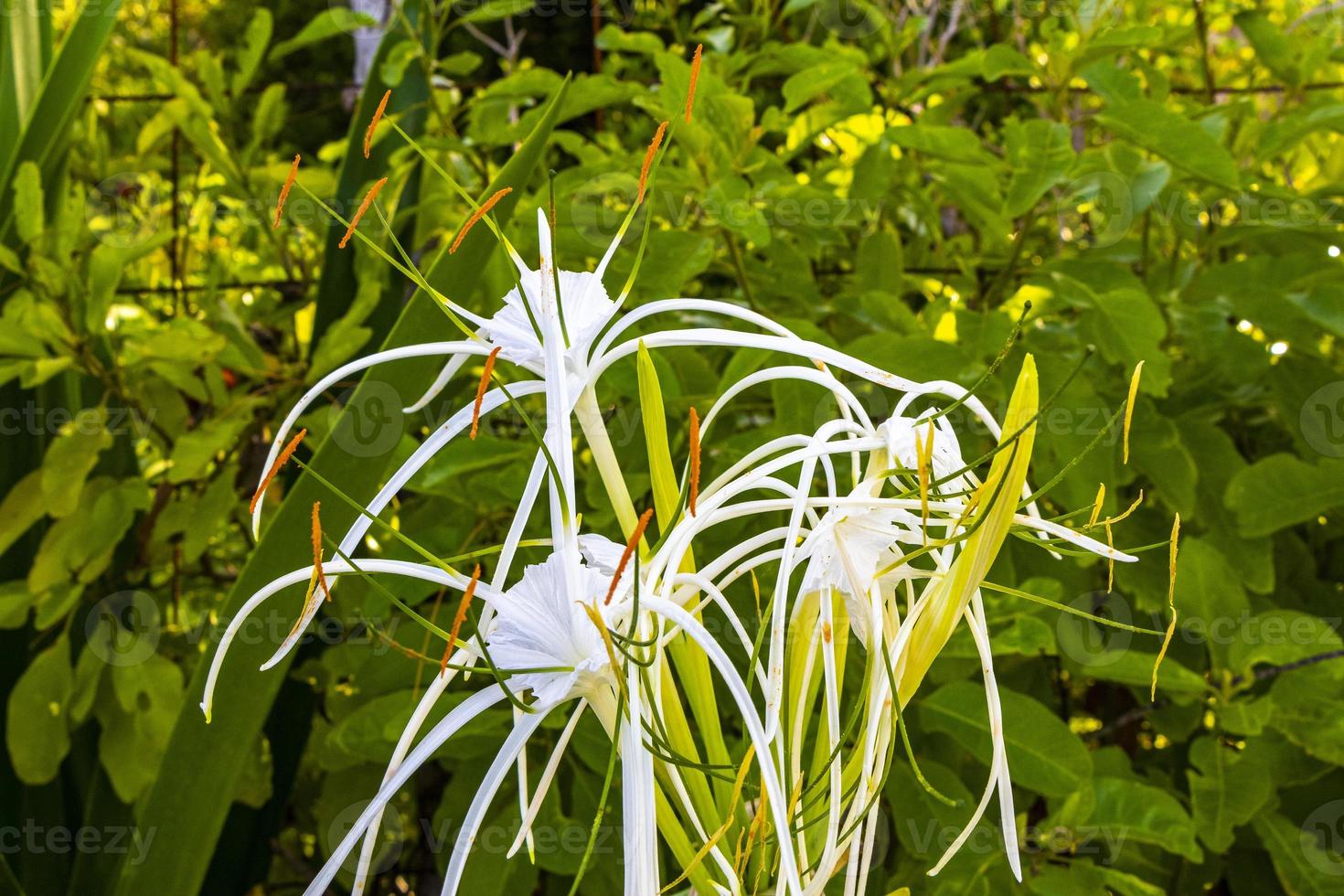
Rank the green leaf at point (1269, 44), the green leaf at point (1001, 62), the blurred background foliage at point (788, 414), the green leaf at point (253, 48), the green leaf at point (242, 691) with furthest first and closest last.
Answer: the green leaf at point (253, 48) → the green leaf at point (1269, 44) → the green leaf at point (1001, 62) → the blurred background foliage at point (788, 414) → the green leaf at point (242, 691)

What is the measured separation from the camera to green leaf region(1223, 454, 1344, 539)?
2.25ft

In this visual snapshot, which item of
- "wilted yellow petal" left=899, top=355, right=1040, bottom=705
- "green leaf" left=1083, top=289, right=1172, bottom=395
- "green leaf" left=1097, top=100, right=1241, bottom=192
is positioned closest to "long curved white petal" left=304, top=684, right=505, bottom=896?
"wilted yellow petal" left=899, top=355, right=1040, bottom=705

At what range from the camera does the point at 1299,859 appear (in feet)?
2.12

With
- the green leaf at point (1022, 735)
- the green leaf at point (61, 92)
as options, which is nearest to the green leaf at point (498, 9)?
the green leaf at point (61, 92)

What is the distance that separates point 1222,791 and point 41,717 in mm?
779

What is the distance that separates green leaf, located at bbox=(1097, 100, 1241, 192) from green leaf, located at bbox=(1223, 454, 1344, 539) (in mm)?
178

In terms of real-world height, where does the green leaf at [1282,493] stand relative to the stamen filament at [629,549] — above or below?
below

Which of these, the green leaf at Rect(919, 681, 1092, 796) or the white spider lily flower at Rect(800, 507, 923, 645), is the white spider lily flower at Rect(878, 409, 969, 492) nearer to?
the white spider lily flower at Rect(800, 507, 923, 645)

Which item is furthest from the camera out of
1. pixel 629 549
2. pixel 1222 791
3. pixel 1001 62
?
pixel 1001 62

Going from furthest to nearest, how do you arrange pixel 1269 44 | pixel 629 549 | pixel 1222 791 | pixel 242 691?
1. pixel 1269 44
2. pixel 1222 791
3. pixel 242 691
4. pixel 629 549

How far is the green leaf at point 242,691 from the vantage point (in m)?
0.51

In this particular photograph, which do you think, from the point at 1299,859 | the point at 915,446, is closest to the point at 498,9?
the point at 915,446

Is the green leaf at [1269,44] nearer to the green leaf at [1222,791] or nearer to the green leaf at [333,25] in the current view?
the green leaf at [1222,791]

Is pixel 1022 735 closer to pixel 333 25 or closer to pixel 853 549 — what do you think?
pixel 853 549
